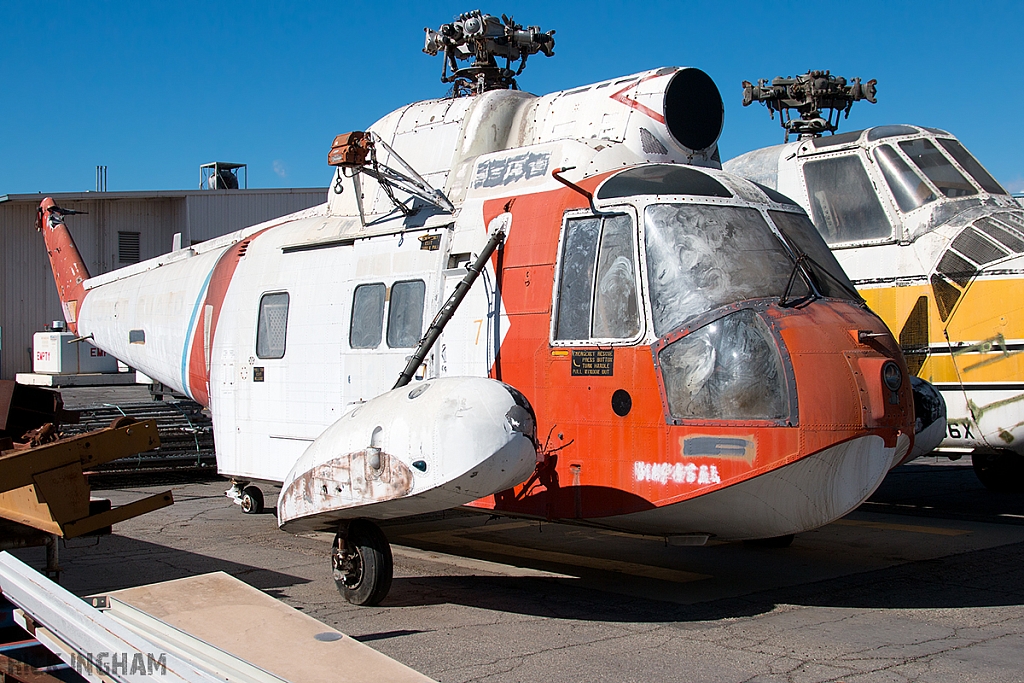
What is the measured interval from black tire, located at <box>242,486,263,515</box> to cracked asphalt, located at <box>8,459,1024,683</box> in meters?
0.14

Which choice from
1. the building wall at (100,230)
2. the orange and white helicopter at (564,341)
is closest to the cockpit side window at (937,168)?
the orange and white helicopter at (564,341)

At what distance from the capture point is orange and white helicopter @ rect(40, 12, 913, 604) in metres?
5.79

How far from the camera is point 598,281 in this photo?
6555 mm

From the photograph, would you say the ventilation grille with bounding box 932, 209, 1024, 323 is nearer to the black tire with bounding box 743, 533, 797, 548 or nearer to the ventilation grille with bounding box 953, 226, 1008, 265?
the ventilation grille with bounding box 953, 226, 1008, 265

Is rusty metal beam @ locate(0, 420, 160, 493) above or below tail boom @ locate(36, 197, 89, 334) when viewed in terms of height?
below

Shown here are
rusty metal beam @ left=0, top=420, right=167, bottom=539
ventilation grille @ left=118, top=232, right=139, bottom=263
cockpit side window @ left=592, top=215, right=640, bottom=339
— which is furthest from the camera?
ventilation grille @ left=118, top=232, right=139, bottom=263

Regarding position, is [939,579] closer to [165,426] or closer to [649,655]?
[649,655]

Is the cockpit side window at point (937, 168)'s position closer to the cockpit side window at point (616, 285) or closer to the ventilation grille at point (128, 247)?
the cockpit side window at point (616, 285)

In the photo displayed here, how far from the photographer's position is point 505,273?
23.4ft

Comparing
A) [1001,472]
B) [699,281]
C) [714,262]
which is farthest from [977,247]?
[699,281]

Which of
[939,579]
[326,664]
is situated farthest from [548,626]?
[939,579]

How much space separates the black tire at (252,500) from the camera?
429 inches

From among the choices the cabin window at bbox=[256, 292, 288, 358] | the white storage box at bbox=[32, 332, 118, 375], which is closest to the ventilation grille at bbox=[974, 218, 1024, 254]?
the cabin window at bbox=[256, 292, 288, 358]

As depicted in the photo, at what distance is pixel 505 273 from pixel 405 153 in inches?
102
